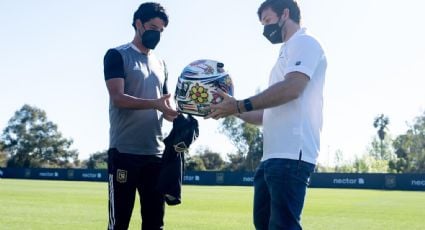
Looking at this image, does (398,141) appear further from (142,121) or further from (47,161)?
(142,121)

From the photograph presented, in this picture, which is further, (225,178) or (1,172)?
(1,172)

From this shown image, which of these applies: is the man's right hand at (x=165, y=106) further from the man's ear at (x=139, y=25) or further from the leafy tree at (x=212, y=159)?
the leafy tree at (x=212, y=159)

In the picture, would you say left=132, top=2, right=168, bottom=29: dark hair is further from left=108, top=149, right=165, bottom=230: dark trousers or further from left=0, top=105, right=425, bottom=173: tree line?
left=0, top=105, right=425, bottom=173: tree line

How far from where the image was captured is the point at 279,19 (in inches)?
171

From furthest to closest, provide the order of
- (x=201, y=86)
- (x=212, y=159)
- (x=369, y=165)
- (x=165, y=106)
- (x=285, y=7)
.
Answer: (x=212, y=159)
(x=369, y=165)
(x=165, y=106)
(x=201, y=86)
(x=285, y=7)

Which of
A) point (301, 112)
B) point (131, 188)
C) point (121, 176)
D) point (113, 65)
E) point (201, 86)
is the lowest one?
point (131, 188)

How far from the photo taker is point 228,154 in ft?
295

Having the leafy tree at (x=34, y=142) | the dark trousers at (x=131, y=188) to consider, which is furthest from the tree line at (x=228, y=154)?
the dark trousers at (x=131, y=188)

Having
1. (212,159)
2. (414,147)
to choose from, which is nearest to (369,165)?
(414,147)

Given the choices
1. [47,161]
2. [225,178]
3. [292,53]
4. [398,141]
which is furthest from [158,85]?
[47,161]

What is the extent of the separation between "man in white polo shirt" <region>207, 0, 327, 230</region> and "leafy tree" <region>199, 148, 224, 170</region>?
90195 mm

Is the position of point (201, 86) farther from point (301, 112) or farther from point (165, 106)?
point (301, 112)

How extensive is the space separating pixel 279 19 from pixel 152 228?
7.08 feet

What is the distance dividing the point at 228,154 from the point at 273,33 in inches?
3374
